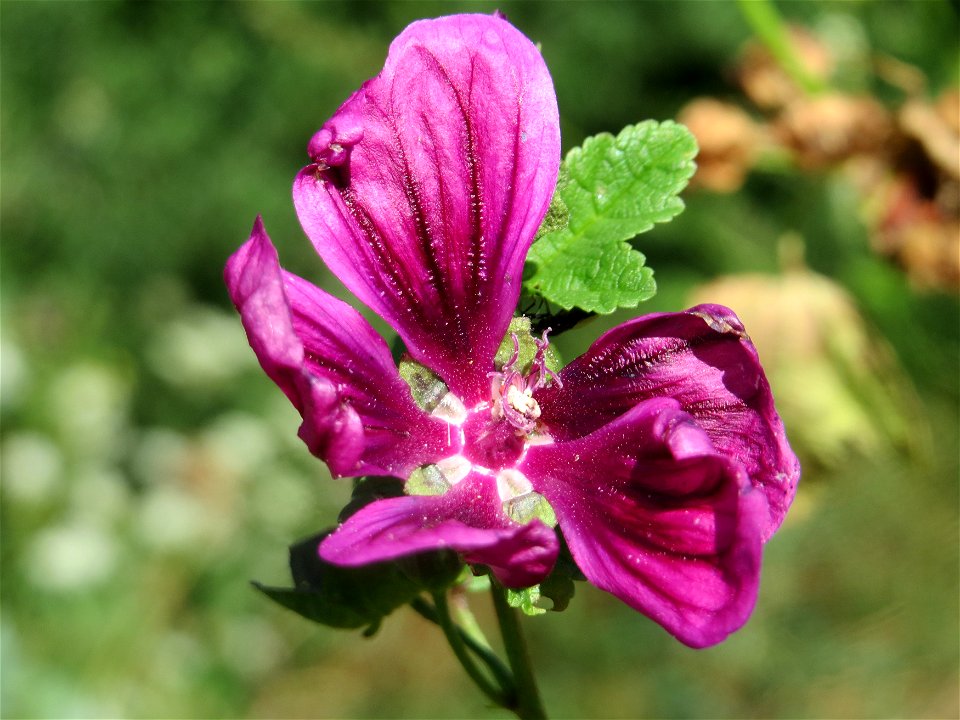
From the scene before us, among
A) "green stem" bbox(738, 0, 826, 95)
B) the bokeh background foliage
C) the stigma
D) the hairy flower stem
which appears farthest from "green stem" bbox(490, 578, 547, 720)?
the bokeh background foliage

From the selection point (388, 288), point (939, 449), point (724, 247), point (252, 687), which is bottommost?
point (252, 687)

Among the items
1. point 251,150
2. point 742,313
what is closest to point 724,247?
point 742,313

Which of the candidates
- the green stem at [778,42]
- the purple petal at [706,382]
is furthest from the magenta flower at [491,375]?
the green stem at [778,42]

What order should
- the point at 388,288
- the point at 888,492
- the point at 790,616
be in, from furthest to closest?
1. the point at 790,616
2. the point at 888,492
3. the point at 388,288

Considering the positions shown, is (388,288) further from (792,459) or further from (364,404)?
(792,459)

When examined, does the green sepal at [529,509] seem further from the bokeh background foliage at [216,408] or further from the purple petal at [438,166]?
the bokeh background foliage at [216,408]
